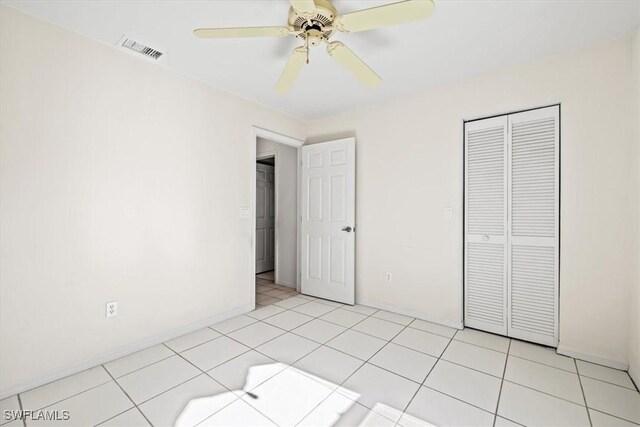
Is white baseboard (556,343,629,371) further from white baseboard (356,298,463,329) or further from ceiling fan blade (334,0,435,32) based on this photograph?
ceiling fan blade (334,0,435,32)

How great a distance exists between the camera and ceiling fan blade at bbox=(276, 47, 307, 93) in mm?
1914

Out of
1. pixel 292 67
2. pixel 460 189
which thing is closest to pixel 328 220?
pixel 460 189

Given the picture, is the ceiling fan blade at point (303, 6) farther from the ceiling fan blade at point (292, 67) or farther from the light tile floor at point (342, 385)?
the light tile floor at point (342, 385)

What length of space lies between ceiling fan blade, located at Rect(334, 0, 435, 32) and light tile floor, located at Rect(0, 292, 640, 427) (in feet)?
7.27

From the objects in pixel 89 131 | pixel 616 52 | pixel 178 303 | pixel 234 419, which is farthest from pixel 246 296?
pixel 616 52

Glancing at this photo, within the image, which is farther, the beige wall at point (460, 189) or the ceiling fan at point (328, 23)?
the beige wall at point (460, 189)

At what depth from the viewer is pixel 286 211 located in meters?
4.73

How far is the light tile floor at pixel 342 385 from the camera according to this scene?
170 centimetres

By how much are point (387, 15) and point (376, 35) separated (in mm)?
753

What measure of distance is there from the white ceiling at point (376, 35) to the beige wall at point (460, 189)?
0.80ft

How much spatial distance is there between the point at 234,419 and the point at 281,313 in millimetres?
1741

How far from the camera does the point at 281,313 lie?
3.42 meters

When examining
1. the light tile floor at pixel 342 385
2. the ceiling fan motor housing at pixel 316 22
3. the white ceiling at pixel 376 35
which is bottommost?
the light tile floor at pixel 342 385

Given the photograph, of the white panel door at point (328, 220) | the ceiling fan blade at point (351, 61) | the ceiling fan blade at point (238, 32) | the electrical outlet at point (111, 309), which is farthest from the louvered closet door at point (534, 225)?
the electrical outlet at point (111, 309)
